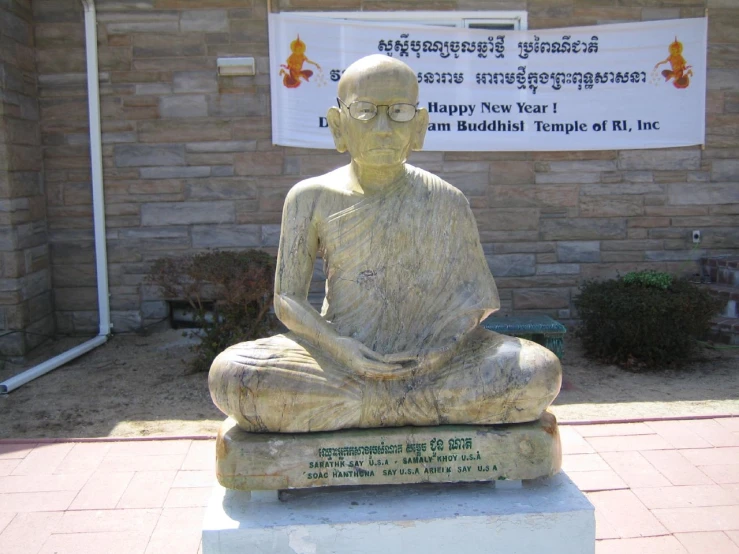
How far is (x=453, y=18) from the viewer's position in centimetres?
684

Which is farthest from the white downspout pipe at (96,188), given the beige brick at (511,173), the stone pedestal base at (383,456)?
the stone pedestal base at (383,456)

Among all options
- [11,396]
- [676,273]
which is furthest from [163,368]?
[676,273]

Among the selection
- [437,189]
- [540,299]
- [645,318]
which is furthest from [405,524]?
[540,299]

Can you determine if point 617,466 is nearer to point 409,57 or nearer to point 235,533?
point 235,533

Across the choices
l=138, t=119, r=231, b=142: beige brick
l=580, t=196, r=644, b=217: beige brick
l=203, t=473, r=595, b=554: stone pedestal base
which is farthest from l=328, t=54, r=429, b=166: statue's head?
l=580, t=196, r=644, b=217: beige brick

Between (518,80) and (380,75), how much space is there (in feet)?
14.0

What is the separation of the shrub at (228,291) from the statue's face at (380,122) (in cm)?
307

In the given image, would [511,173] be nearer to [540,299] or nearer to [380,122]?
[540,299]

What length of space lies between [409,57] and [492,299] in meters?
4.21

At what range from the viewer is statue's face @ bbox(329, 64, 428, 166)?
294 centimetres

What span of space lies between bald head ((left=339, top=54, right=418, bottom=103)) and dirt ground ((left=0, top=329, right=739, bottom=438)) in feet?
9.21

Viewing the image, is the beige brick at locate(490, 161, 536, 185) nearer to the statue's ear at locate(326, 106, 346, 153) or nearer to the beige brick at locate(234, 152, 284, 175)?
the beige brick at locate(234, 152, 284, 175)

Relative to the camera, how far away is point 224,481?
9.37 ft

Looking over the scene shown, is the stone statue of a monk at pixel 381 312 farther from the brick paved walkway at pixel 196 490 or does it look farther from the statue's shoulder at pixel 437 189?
the brick paved walkway at pixel 196 490
